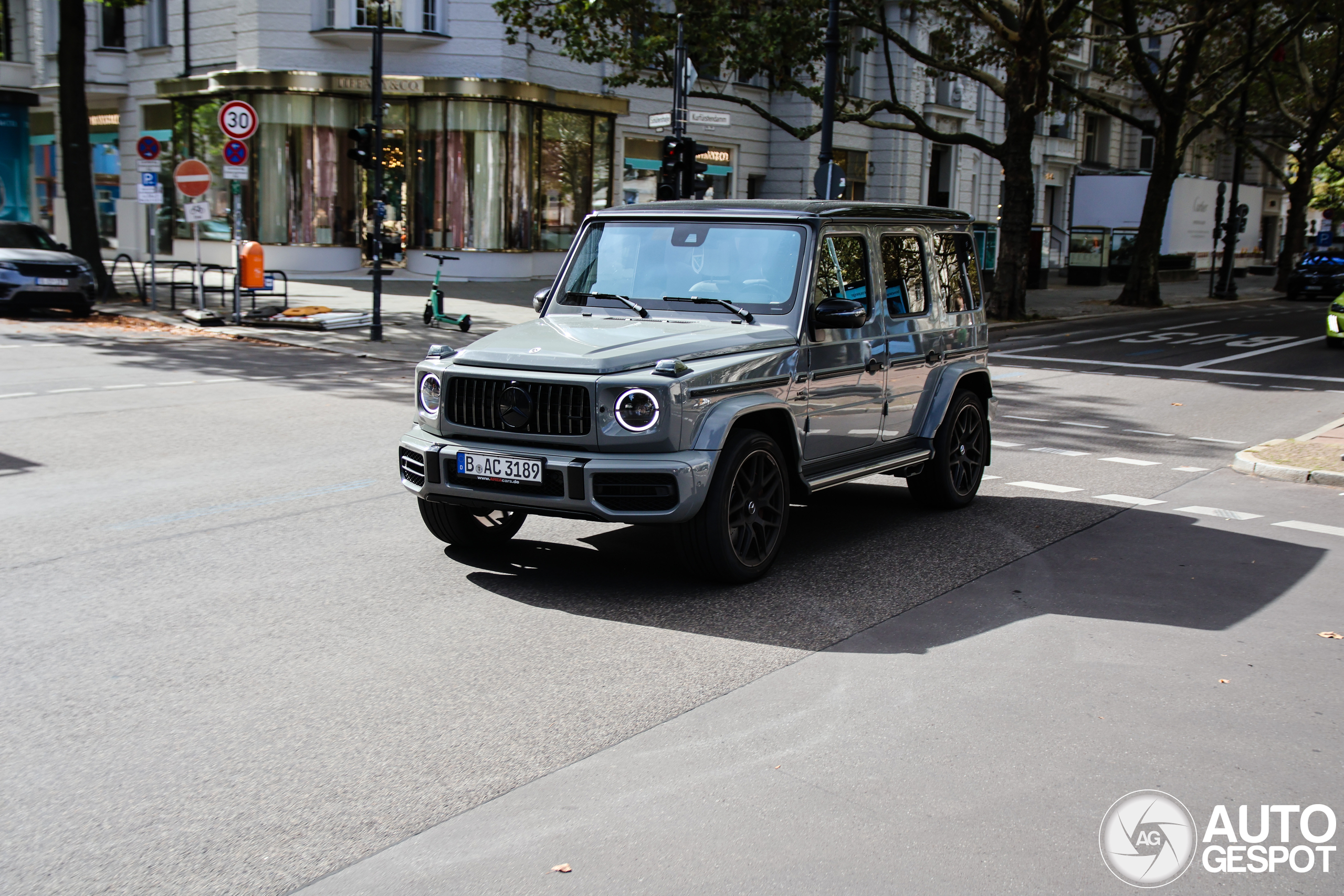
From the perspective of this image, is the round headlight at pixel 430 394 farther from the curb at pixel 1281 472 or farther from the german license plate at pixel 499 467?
the curb at pixel 1281 472

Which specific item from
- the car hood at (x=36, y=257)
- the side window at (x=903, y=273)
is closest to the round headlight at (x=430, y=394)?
the side window at (x=903, y=273)

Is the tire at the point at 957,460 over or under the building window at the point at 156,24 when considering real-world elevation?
under

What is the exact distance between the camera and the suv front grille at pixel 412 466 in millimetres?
6320

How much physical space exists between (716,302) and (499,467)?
61.4 inches

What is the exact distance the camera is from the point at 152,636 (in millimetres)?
5371

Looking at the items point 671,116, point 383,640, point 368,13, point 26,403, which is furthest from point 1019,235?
point 383,640

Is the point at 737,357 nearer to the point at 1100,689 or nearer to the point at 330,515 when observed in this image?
the point at 1100,689

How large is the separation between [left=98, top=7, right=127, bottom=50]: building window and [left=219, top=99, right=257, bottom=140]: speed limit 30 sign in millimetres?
18094

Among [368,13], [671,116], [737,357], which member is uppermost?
[368,13]

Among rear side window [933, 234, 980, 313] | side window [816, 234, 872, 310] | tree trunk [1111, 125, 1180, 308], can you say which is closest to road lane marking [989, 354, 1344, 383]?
rear side window [933, 234, 980, 313]

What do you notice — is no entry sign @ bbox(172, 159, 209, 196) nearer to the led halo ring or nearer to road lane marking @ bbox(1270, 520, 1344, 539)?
the led halo ring

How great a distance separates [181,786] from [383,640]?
1.52 metres

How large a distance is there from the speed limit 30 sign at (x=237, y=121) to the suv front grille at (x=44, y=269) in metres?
3.68

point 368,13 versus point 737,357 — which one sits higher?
point 368,13
